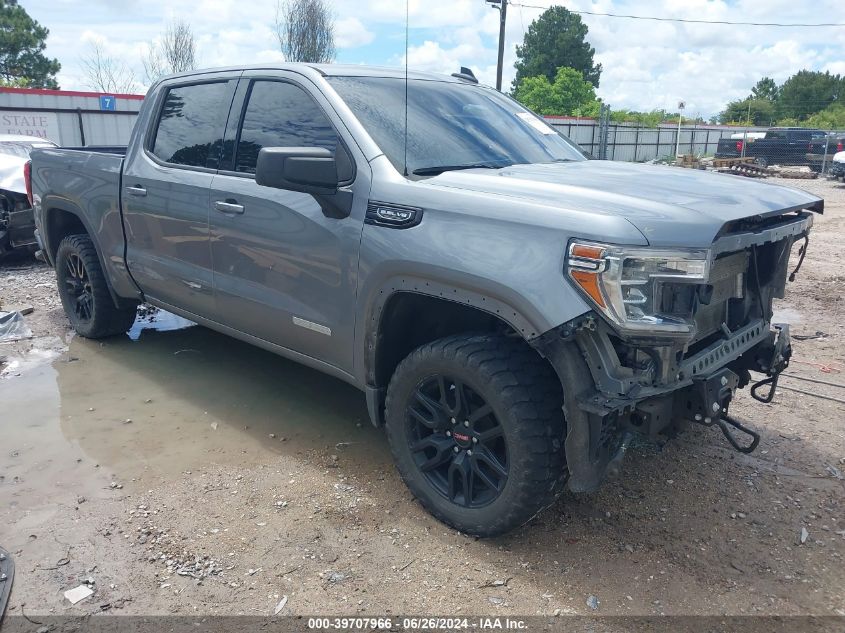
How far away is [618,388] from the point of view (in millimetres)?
2631

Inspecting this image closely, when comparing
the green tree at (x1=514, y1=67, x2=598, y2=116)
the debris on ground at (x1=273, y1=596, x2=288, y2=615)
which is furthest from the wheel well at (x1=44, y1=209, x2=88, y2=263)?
the green tree at (x1=514, y1=67, x2=598, y2=116)

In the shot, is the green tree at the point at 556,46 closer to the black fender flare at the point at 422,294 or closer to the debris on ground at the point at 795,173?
the debris on ground at the point at 795,173

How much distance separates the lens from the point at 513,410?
283 centimetres

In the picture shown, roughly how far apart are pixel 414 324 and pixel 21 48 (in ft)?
Result: 160

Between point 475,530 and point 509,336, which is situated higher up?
point 509,336

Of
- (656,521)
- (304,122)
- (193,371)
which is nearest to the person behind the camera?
(656,521)

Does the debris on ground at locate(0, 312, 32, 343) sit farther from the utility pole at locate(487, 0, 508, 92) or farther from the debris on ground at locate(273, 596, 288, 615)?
the utility pole at locate(487, 0, 508, 92)

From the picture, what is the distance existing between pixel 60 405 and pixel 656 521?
12.2 feet

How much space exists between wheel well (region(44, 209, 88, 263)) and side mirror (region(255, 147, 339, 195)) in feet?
10.6

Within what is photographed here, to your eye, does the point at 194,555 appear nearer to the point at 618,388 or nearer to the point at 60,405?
the point at 618,388

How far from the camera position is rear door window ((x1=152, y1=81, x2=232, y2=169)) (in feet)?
13.9

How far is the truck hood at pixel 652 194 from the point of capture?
2.57 metres

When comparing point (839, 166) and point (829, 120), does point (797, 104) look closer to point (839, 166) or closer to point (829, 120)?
point (829, 120)

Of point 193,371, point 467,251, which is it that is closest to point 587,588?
point 467,251
